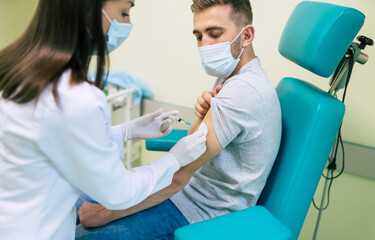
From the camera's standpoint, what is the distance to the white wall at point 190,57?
150 cm

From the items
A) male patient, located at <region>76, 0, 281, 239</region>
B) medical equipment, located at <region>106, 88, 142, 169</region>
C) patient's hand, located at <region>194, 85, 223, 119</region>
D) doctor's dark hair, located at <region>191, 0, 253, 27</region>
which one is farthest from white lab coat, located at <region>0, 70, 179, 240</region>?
medical equipment, located at <region>106, 88, 142, 169</region>

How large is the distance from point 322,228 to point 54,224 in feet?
5.37

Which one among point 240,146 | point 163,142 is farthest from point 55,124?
point 163,142

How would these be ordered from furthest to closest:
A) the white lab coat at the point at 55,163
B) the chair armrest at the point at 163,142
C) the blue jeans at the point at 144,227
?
the chair armrest at the point at 163,142, the blue jeans at the point at 144,227, the white lab coat at the point at 55,163

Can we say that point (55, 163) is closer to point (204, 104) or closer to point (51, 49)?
point (51, 49)

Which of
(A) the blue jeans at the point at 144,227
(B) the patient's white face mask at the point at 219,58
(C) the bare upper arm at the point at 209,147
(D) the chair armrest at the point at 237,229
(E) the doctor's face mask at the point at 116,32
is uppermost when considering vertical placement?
(E) the doctor's face mask at the point at 116,32

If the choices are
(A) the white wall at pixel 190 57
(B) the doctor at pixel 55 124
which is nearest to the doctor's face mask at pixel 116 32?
(B) the doctor at pixel 55 124

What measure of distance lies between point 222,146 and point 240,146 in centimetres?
10

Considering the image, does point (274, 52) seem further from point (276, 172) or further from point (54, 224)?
point (54, 224)

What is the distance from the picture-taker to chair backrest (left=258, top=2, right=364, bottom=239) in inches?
38.8

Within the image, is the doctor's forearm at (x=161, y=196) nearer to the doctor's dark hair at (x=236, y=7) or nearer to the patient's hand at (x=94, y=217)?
the patient's hand at (x=94, y=217)

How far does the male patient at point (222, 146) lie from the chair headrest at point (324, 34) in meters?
0.18

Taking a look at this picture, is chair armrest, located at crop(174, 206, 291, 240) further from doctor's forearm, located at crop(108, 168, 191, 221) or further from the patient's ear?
the patient's ear

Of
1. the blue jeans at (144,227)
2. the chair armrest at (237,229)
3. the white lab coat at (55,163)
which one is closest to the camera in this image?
the white lab coat at (55,163)
